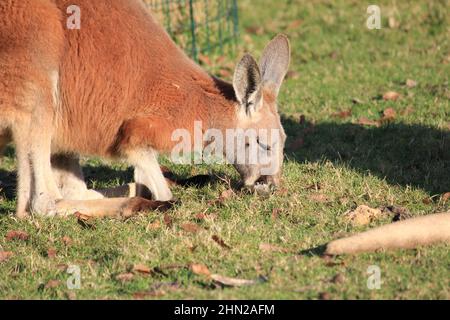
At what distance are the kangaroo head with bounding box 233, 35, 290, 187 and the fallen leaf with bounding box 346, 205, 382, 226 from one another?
0.67 meters

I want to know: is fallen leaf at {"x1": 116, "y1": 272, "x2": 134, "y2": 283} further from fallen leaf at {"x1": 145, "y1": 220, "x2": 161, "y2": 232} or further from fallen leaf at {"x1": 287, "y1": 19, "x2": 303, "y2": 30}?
fallen leaf at {"x1": 287, "y1": 19, "x2": 303, "y2": 30}

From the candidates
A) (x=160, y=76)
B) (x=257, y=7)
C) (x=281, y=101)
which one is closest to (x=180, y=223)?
(x=160, y=76)

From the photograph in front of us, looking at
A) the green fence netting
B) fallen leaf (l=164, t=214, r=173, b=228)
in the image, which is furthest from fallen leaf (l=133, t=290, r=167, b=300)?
the green fence netting

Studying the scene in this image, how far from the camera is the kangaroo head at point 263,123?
5.71 m

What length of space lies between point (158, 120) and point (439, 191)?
2.02 meters

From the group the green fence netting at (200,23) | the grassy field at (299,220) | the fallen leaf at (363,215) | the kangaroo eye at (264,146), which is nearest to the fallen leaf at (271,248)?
the grassy field at (299,220)

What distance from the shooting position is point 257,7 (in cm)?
1176

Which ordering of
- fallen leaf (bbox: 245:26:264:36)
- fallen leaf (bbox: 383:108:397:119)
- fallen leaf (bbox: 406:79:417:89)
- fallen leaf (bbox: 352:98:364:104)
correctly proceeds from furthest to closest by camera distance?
fallen leaf (bbox: 245:26:264:36) < fallen leaf (bbox: 406:79:417:89) < fallen leaf (bbox: 352:98:364:104) < fallen leaf (bbox: 383:108:397:119)

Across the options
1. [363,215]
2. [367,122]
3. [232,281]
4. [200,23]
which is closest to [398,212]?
[363,215]

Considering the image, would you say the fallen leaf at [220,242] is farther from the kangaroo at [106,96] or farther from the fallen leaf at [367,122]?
the fallen leaf at [367,122]

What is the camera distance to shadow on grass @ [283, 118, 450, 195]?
6262mm
